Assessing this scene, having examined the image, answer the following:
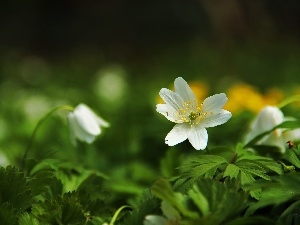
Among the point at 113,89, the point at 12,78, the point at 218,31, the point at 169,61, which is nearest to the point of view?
the point at 113,89

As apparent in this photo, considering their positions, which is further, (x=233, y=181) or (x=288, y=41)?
(x=288, y=41)

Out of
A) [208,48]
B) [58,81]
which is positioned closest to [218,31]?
[208,48]

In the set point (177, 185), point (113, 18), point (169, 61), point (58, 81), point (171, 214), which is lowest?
point (171, 214)

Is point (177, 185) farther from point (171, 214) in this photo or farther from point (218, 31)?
point (218, 31)

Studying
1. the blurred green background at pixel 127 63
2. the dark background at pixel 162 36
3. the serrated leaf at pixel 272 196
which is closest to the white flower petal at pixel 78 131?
the blurred green background at pixel 127 63

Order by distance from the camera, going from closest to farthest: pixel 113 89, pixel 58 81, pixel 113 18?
pixel 113 89 → pixel 58 81 → pixel 113 18

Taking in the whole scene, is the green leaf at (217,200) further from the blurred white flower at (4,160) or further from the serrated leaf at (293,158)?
the blurred white flower at (4,160)

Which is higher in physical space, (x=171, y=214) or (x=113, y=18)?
(x=113, y=18)
